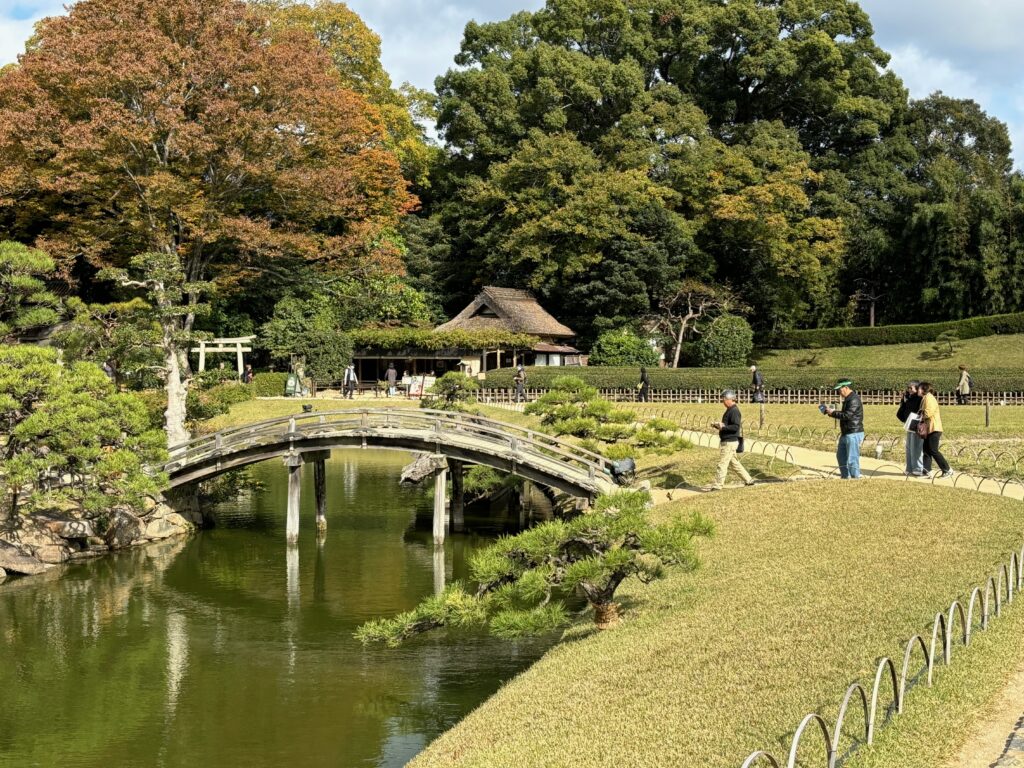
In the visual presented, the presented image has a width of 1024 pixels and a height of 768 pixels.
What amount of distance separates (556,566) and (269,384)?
37627 millimetres

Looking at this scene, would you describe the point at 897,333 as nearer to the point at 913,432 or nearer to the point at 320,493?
the point at 913,432

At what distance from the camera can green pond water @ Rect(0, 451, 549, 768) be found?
1422cm

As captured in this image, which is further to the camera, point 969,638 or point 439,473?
point 439,473

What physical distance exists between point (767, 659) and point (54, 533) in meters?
19.1

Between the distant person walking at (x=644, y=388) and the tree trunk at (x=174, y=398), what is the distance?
20.2 meters

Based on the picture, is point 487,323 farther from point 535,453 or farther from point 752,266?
point 535,453

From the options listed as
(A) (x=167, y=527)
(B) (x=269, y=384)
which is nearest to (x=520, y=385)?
(B) (x=269, y=384)

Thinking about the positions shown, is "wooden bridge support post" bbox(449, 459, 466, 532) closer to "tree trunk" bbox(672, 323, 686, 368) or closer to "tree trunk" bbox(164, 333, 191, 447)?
"tree trunk" bbox(164, 333, 191, 447)

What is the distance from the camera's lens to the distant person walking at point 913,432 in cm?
2077

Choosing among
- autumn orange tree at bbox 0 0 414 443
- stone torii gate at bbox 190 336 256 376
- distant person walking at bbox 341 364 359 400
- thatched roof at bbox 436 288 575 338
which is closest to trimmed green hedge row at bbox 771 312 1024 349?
thatched roof at bbox 436 288 575 338

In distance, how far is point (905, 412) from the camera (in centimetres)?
2098

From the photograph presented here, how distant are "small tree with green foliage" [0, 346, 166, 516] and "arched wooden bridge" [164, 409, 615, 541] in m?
2.47

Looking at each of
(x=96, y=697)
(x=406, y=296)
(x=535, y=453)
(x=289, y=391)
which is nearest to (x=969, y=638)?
(x=96, y=697)

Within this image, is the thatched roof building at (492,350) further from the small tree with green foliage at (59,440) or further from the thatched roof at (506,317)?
the small tree with green foliage at (59,440)
